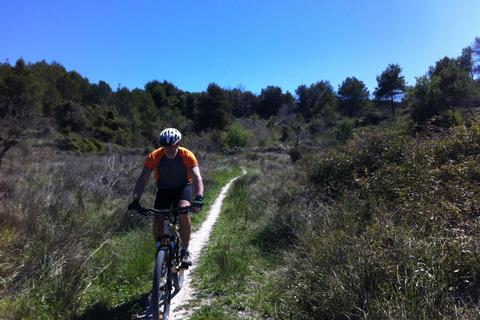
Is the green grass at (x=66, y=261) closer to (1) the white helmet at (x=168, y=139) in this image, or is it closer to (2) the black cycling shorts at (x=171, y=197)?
(2) the black cycling shorts at (x=171, y=197)

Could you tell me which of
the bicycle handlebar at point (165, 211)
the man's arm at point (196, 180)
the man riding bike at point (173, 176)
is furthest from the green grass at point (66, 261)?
the man's arm at point (196, 180)

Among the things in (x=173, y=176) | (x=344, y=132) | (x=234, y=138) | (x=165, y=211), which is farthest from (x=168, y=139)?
(x=234, y=138)

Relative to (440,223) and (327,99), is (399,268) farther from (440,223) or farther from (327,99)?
(327,99)

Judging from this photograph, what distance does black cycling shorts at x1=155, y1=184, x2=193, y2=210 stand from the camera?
147 inches

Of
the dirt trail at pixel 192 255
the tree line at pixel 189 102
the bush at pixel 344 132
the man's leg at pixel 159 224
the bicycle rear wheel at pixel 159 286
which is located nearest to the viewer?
the bicycle rear wheel at pixel 159 286

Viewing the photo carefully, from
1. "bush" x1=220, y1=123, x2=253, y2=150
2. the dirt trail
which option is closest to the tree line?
"bush" x1=220, y1=123, x2=253, y2=150

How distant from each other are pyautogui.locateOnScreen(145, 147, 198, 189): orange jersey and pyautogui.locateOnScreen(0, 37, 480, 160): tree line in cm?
852

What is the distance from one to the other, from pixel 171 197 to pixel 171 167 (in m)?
0.42

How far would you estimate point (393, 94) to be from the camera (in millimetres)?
53219

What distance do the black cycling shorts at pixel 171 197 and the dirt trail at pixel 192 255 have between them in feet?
4.22

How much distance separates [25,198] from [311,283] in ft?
16.8

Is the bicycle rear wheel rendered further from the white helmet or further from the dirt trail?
the white helmet

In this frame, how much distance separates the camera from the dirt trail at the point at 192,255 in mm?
3367

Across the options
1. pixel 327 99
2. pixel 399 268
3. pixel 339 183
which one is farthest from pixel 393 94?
pixel 399 268
